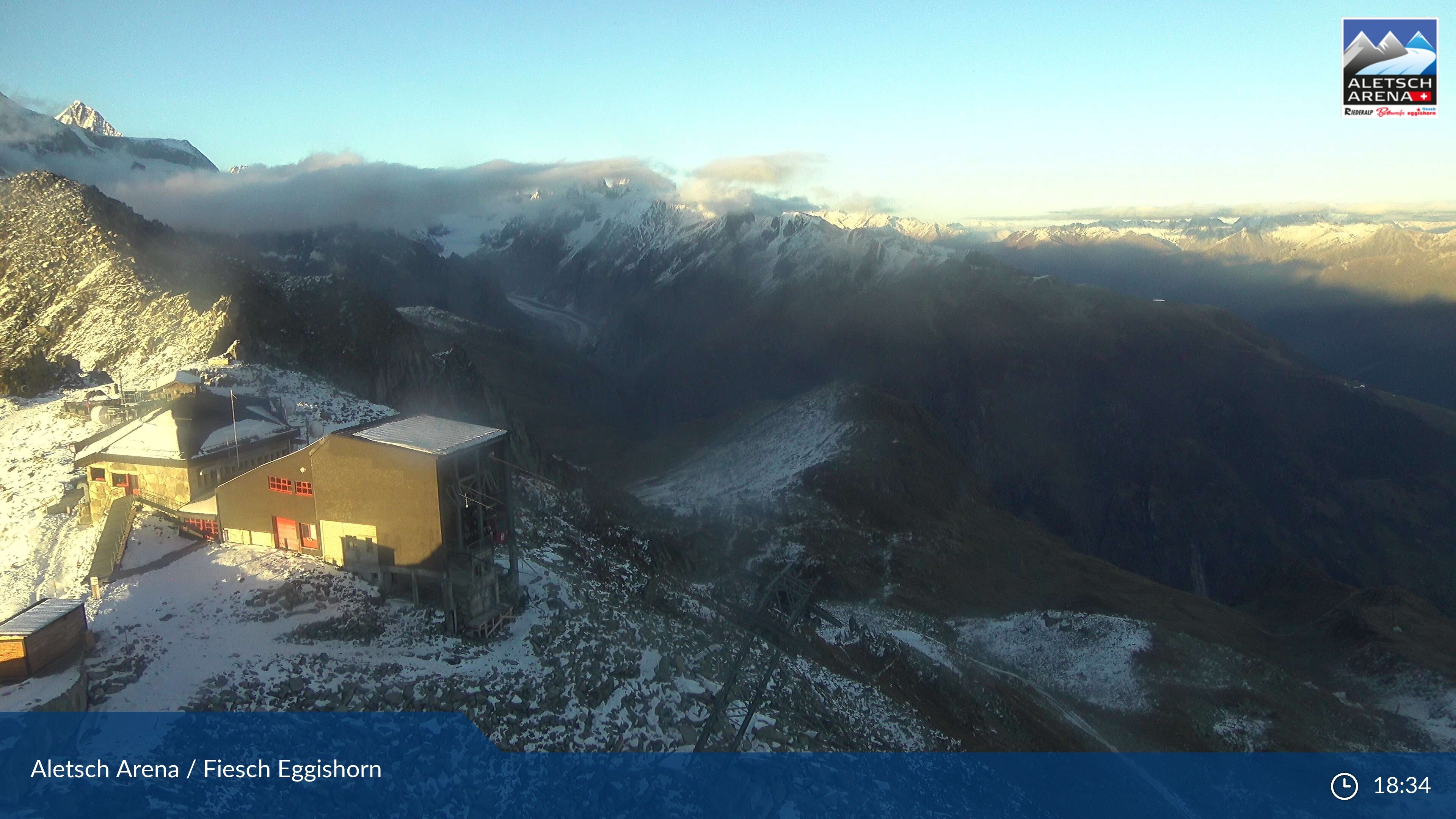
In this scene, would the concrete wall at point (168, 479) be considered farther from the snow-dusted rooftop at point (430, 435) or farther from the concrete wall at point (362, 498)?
the snow-dusted rooftop at point (430, 435)

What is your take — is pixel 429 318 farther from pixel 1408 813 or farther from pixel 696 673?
pixel 1408 813

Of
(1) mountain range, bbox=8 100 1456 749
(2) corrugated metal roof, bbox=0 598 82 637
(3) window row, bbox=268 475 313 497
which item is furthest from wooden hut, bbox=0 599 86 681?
(1) mountain range, bbox=8 100 1456 749

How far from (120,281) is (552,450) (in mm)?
57031

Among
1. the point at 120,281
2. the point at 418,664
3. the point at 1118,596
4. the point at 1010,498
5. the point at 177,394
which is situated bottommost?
the point at 1010,498

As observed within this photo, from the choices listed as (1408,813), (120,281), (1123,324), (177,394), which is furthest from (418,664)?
(1123,324)

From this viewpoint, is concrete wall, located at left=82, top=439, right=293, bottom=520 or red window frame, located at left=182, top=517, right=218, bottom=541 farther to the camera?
concrete wall, located at left=82, top=439, right=293, bottom=520

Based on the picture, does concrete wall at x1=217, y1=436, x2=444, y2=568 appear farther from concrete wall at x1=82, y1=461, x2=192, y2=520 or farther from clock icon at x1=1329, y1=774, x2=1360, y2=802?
clock icon at x1=1329, y1=774, x2=1360, y2=802

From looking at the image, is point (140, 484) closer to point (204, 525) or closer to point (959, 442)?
point (204, 525)

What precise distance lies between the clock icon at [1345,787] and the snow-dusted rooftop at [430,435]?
44024 millimetres

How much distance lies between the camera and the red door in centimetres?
2642

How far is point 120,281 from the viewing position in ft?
181

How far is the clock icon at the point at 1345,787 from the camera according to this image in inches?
1502

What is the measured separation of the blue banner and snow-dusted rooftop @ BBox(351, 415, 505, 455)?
7.85 metres

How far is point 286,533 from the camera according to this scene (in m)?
26.6
